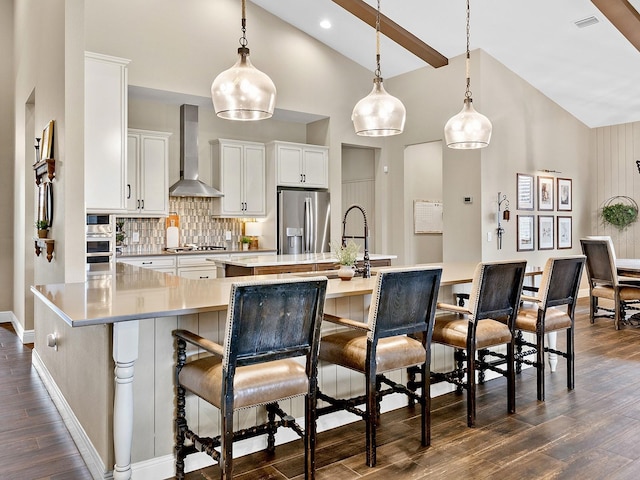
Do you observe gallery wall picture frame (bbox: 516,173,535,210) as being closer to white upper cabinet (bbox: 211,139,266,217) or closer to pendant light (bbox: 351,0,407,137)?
white upper cabinet (bbox: 211,139,266,217)

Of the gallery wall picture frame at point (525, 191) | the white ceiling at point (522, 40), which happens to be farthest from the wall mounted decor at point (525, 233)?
the white ceiling at point (522, 40)

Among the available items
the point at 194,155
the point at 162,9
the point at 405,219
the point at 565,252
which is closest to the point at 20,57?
the point at 162,9

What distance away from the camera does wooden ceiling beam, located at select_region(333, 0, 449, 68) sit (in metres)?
6.00

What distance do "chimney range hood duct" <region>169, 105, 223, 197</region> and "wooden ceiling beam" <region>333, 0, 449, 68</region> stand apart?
7.60 ft

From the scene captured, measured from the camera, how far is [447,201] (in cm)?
717

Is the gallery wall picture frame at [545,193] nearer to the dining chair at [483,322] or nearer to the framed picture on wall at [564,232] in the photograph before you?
the framed picture on wall at [564,232]

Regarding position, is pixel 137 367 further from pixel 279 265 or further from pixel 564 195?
Answer: pixel 564 195

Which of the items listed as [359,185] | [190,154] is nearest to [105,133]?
[190,154]

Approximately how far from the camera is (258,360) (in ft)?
6.88

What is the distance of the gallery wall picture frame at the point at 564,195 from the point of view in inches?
319

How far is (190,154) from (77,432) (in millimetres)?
4308

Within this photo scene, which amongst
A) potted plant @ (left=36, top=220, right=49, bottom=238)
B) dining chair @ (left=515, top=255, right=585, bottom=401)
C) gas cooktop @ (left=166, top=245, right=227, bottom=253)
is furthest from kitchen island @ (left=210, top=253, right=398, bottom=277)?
dining chair @ (left=515, top=255, right=585, bottom=401)

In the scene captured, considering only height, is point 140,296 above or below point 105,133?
below

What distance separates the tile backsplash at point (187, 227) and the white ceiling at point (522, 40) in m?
2.82
